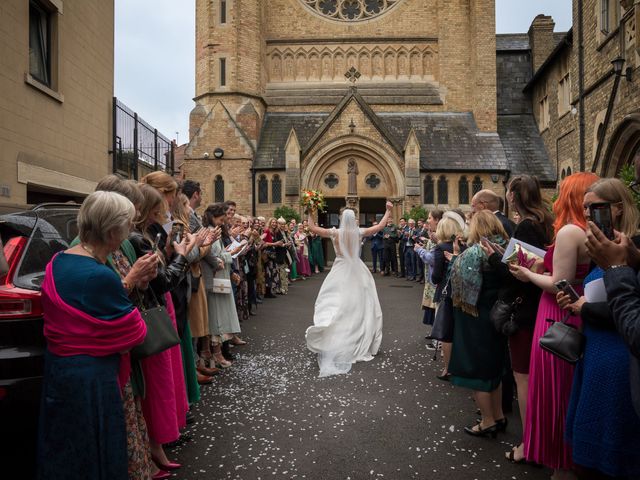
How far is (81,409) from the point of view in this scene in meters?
2.32

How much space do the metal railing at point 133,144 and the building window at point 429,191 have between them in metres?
14.1

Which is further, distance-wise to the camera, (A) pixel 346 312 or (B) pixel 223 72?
(B) pixel 223 72

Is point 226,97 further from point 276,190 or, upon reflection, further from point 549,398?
point 549,398

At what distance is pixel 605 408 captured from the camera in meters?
2.40

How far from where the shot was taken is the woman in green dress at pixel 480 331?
3922 millimetres

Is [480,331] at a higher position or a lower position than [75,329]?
lower

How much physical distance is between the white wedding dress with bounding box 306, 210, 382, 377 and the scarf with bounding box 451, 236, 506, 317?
242cm

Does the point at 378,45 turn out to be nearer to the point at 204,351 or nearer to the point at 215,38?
the point at 215,38

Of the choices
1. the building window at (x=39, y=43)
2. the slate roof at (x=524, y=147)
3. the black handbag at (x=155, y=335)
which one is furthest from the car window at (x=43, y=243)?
the slate roof at (x=524, y=147)

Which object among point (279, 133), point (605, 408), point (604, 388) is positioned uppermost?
point (279, 133)

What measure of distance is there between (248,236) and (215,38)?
21092mm

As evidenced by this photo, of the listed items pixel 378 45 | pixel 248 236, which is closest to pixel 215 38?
pixel 378 45

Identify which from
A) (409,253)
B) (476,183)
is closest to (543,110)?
(476,183)

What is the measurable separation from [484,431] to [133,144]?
1370 centimetres
